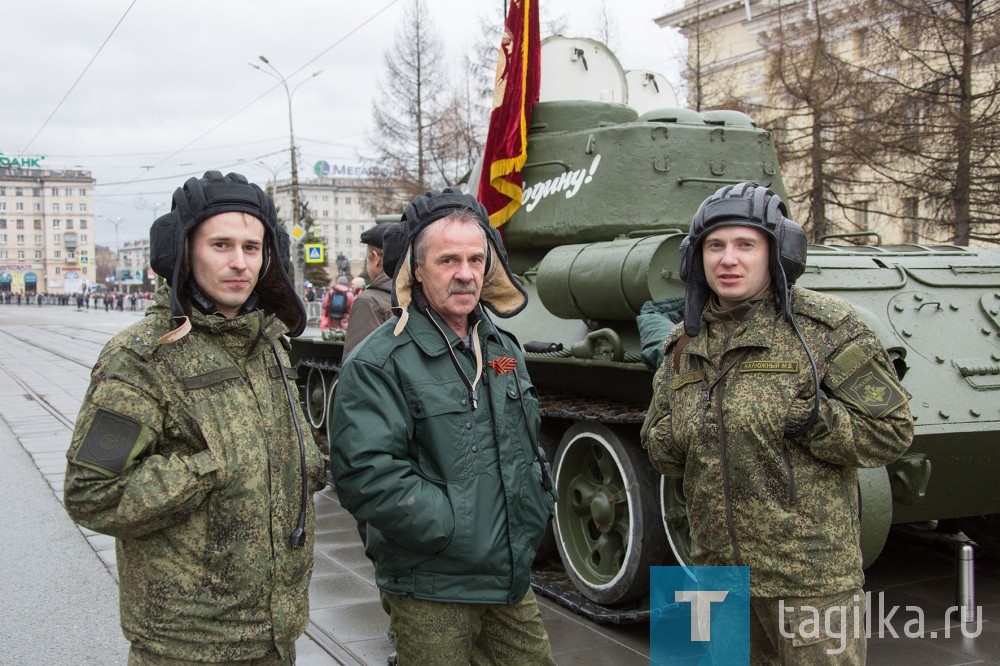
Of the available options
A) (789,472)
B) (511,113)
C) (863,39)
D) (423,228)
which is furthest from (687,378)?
(863,39)

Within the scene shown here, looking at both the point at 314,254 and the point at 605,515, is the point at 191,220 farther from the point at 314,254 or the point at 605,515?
the point at 314,254

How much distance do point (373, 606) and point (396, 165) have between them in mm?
22459

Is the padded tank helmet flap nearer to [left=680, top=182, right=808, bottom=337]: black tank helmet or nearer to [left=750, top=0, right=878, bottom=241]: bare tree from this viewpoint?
[left=680, top=182, right=808, bottom=337]: black tank helmet

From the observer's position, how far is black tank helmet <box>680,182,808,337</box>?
9.90 ft

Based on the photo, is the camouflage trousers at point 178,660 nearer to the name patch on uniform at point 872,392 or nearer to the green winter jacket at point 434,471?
the green winter jacket at point 434,471

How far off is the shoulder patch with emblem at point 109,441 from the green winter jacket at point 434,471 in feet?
1.71

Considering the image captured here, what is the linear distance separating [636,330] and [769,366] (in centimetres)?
247

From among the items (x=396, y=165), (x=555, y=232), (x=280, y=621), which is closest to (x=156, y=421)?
(x=280, y=621)

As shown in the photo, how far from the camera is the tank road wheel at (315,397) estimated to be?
10.00 meters

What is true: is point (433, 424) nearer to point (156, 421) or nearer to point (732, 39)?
point (156, 421)

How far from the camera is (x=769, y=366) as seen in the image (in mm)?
2951

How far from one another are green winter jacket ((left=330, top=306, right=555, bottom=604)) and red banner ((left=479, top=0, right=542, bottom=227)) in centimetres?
420

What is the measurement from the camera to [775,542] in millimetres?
2900

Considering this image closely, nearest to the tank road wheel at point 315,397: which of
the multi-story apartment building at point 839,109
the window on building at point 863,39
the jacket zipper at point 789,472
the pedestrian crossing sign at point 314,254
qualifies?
the multi-story apartment building at point 839,109
